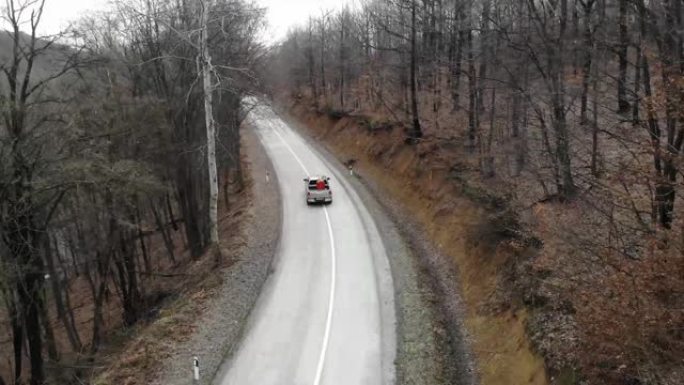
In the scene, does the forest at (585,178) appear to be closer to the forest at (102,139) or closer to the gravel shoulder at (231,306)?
the gravel shoulder at (231,306)

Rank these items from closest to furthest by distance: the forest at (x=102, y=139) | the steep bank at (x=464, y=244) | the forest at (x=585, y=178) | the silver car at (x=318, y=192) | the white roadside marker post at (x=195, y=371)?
the forest at (x=585, y=178), the white roadside marker post at (x=195, y=371), the steep bank at (x=464, y=244), the forest at (x=102, y=139), the silver car at (x=318, y=192)

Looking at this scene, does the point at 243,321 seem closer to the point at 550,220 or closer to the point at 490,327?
the point at 490,327

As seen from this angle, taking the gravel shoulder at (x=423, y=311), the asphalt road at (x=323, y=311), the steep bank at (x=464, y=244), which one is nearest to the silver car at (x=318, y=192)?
the asphalt road at (x=323, y=311)

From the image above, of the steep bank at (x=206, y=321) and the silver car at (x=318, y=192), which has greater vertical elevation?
the silver car at (x=318, y=192)

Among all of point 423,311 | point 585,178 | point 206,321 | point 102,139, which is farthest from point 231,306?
point 585,178

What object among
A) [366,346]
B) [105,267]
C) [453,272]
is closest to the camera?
[366,346]

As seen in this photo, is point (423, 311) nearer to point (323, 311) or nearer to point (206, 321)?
point (323, 311)

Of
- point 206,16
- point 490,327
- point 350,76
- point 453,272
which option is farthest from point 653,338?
point 350,76
